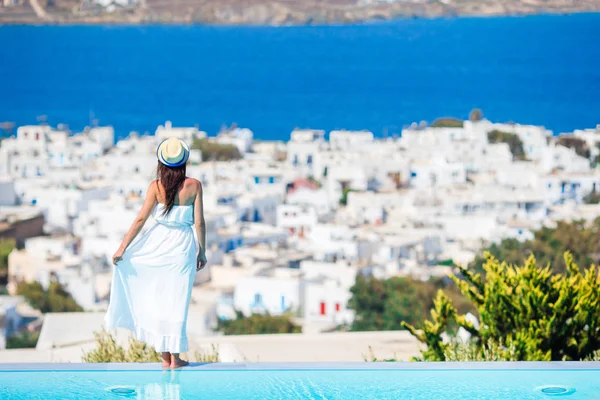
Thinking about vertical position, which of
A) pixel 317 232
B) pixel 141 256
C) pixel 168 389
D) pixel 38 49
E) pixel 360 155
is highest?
pixel 38 49

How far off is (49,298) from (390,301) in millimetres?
5019

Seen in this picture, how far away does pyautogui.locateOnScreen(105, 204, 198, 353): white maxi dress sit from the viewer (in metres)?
3.41

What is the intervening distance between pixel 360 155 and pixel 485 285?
2734 cm

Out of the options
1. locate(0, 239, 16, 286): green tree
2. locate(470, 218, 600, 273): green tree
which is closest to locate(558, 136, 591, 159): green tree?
locate(470, 218, 600, 273): green tree

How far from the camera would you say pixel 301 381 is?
3568mm

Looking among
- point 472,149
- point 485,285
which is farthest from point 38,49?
point 485,285

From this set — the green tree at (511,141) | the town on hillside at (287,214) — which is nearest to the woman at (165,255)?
the town on hillside at (287,214)

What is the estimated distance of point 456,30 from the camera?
101188 millimetres

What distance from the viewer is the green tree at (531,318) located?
4.68m

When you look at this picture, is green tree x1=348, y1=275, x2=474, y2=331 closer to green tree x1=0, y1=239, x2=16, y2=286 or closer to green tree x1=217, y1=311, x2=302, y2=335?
green tree x1=217, y1=311, x2=302, y2=335

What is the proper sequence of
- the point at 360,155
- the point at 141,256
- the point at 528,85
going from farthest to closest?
the point at 528,85
the point at 360,155
the point at 141,256

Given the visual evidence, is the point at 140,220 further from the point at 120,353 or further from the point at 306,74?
the point at 306,74

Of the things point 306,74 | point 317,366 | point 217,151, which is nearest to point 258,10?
point 306,74

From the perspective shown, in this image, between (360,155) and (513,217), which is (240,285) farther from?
(360,155)
